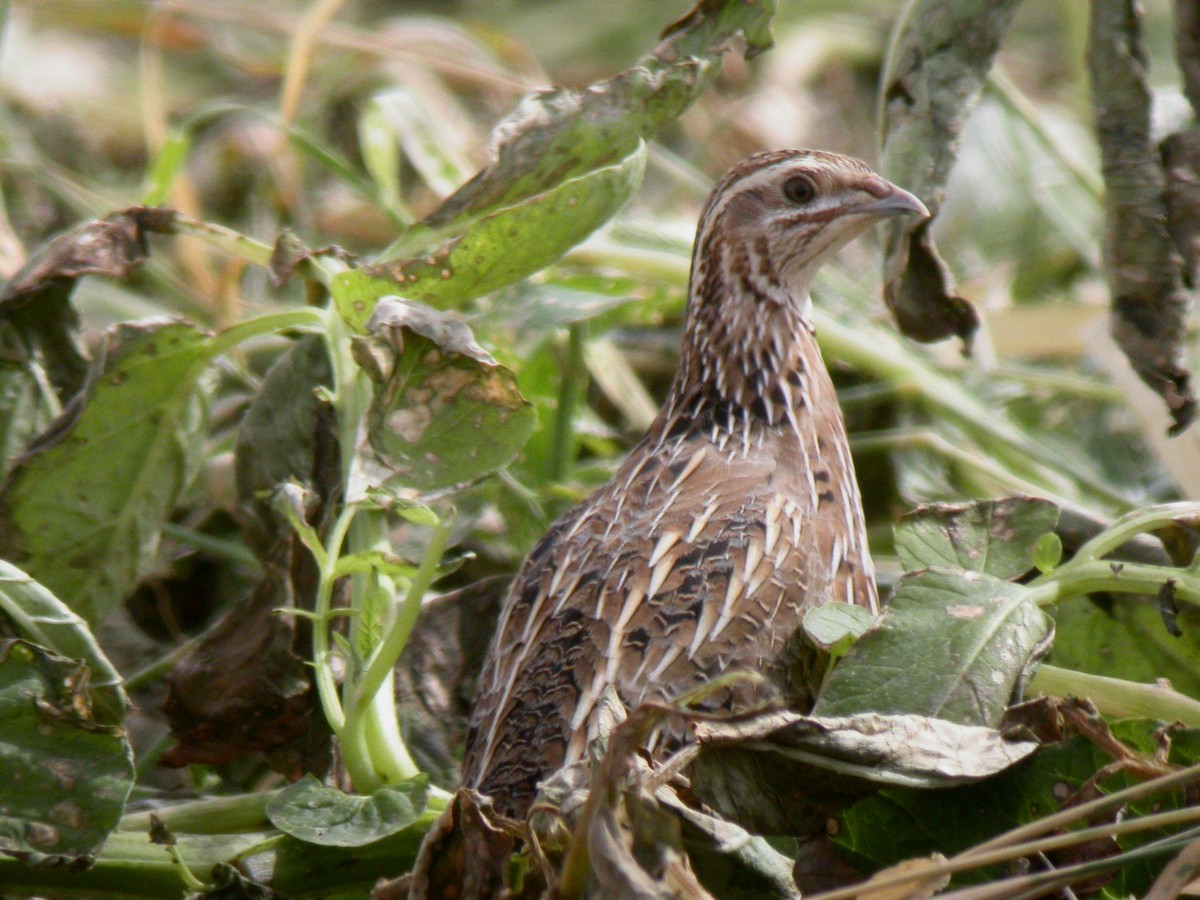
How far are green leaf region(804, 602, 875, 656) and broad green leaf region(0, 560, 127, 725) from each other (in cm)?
93

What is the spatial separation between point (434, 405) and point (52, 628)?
60 centimetres

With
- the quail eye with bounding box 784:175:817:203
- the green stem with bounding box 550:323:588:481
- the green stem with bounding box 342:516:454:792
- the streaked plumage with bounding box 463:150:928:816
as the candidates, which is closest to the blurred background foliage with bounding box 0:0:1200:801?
the green stem with bounding box 550:323:588:481

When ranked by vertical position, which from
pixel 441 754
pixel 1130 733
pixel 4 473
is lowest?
pixel 441 754

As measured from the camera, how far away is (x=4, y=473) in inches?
110

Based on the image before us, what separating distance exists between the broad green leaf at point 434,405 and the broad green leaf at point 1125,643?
842 millimetres

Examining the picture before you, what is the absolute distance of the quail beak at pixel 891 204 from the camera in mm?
2734

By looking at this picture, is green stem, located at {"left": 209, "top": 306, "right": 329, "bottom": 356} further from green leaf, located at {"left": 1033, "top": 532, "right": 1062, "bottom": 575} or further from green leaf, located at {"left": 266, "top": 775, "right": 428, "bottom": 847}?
green leaf, located at {"left": 1033, "top": 532, "right": 1062, "bottom": 575}

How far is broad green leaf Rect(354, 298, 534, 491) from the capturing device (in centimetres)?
226

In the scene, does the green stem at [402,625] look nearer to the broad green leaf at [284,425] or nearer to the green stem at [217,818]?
the green stem at [217,818]

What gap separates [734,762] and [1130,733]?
52 cm

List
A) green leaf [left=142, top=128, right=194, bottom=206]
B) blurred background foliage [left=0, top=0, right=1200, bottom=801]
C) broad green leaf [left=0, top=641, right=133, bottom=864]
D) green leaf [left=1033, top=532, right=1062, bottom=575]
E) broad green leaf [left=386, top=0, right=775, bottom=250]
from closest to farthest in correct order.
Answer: broad green leaf [left=0, top=641, right=133, bottom=864] < green leaf [left=1033, top=532, right=1062, bottom=575] < broad green leaf [left=386, top=0, right=775, bottom=250] < green leaf [left=142, top=128, right=194, bottom=206] < blurred background foliage [left=0, top=0, right=1200, bottom=801]

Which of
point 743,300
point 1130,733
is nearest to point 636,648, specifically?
point 1130,733

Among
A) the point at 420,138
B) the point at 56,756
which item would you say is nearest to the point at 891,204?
the point at 420,138

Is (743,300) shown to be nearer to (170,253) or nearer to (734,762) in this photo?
(734,762)
